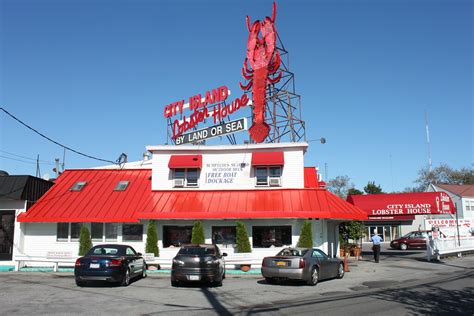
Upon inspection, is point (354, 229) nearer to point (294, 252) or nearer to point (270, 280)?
point (270, 280)

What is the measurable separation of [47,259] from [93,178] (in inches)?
277

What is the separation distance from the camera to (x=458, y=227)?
30.5 meters

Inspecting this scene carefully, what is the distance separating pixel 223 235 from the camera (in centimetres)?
2381

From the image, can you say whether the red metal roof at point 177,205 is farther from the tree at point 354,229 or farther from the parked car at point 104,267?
the parked car at point 104,267

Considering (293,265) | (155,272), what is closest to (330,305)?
(293,265)

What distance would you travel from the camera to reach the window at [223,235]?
23672 mm

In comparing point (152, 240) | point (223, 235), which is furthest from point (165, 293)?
point (223, 235)

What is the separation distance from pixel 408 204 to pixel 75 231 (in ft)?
68.2

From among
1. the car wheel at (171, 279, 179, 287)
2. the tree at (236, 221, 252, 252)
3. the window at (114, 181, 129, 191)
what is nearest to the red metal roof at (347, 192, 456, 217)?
the tree at (236, 221, 252, 252)

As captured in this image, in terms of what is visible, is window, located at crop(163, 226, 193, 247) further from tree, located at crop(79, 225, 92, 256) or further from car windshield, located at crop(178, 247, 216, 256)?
car windshield, located at crop(178, 247, 216, 256)

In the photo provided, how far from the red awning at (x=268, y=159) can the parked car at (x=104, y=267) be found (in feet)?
33.4

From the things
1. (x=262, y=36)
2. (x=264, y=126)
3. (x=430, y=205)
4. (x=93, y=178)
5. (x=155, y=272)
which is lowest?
(x=155, y=272)

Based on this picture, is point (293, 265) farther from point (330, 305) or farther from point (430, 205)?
point (430, 205)

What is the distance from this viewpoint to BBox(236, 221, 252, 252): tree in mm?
22469
